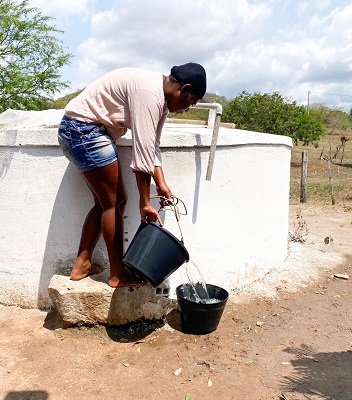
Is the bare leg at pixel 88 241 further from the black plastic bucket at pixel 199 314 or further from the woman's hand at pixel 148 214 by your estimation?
the black plastic bucket at pixel 199 314

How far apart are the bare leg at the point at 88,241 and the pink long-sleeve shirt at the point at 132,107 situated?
0.59 meters

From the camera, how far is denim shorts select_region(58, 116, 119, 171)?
292 cm

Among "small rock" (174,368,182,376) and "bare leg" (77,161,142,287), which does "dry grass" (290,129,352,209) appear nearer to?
"bare leg" (77,161,142,287)

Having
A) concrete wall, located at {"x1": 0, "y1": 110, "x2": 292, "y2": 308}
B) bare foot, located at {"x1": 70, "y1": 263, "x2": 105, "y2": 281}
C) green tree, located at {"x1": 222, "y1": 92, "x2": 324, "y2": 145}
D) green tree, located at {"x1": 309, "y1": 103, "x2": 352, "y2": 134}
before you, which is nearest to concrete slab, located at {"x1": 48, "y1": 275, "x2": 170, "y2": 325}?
bare foot, located at {"x1": 70, "y1": 263, "x2": 105, "y2": 281}

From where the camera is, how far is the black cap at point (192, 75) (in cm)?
274

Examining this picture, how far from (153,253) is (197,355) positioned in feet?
2.61

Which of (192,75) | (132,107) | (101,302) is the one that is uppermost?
(192,75)

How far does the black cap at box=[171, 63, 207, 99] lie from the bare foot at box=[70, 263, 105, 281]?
152 cm

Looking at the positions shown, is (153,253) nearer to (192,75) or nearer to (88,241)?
(88,241)

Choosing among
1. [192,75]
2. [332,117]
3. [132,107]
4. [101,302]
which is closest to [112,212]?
[101,302]

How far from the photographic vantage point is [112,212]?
311 cm

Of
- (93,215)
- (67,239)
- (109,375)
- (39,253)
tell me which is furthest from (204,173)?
(109,375)

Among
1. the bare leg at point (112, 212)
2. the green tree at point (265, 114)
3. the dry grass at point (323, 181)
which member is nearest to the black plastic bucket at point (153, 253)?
the bare leg at point (112, 212)

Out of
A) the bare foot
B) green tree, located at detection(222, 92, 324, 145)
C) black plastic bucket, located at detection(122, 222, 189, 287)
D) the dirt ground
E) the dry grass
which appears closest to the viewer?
the dirt ground
